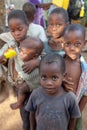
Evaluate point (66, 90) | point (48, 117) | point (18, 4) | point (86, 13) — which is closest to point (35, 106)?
point (48, 117)

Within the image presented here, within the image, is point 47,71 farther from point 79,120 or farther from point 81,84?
point 79,120

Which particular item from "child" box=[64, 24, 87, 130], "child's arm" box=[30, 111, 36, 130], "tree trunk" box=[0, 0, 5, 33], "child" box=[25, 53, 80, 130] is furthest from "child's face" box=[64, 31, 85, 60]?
"tree trunk" box=[0, 0, 5, 33]

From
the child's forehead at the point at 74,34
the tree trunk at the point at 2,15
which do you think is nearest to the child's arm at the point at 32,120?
the child's forehead at the point at 74,34

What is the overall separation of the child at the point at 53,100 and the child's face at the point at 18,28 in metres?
0.45

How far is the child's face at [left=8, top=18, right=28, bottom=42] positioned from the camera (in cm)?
204

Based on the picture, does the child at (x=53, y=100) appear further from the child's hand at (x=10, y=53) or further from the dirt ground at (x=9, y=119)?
the dirt ground at (x=9, y=119)

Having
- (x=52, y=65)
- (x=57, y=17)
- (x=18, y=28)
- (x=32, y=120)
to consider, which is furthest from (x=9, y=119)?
(x=52, y=65)

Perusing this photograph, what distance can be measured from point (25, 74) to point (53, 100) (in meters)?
0.37

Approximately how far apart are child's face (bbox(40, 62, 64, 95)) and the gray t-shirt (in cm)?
10

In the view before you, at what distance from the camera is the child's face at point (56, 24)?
6.77 feet

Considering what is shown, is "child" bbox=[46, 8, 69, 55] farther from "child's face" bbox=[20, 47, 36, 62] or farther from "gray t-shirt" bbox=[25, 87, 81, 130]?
"gray t-shirt" bbox=[25, 87, 81, 130]

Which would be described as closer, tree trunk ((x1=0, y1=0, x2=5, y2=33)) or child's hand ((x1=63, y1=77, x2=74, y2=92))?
child's hand ((x1=63, y1=77, x2=74, y2=92))

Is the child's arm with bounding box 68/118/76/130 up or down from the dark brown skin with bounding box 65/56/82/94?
down

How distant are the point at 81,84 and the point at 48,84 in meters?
0.36
